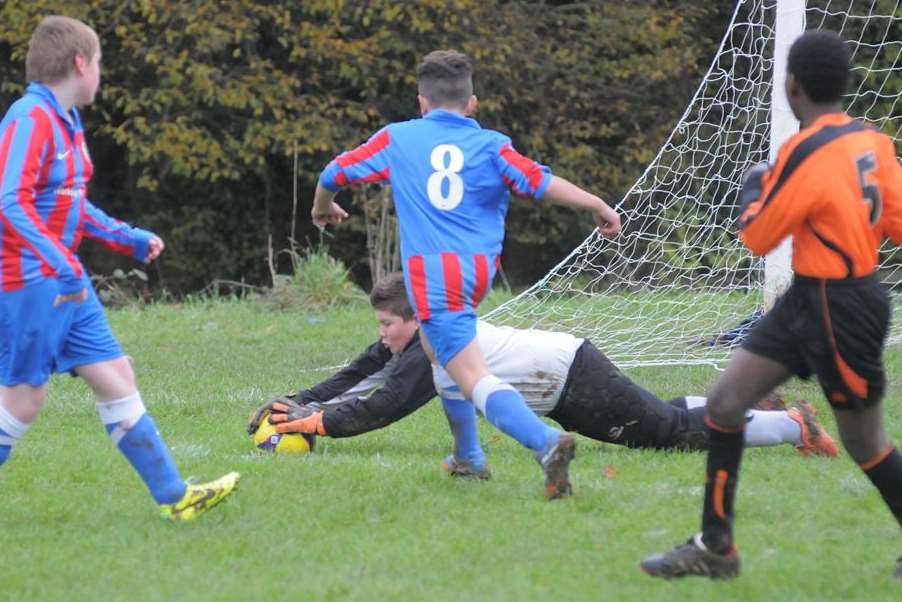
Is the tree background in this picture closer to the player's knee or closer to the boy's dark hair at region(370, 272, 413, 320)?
the boy's dark hair at region(370, 272, 413, 320)

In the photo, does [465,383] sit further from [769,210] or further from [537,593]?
[769,210]

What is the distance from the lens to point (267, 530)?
5090 millimetres

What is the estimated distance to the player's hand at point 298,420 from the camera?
654cm

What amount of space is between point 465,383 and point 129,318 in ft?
26.8

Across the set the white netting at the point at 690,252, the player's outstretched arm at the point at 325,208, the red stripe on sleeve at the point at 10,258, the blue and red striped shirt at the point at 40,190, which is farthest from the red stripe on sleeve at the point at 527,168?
the white netting at the point at 690,252

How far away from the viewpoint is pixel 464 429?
5.89 m

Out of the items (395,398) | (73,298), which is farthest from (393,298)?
(73,298)

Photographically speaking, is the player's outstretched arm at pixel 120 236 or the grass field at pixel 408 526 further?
the player's outstretched arm at pixel 120 236

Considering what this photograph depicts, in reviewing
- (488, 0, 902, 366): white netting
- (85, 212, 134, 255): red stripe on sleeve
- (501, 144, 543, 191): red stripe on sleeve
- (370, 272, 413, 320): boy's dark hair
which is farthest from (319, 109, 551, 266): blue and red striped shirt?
(488, 0, 902, 366): white netting

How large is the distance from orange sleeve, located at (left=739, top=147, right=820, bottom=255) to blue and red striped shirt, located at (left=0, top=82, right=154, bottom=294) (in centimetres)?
231

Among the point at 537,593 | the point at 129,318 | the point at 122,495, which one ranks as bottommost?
the point at 129,318

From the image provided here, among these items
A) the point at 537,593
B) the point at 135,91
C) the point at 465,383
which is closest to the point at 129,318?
the point at 135,91

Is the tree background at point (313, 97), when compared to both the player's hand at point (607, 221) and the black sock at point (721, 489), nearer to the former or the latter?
the player's hand at point (607, 221)

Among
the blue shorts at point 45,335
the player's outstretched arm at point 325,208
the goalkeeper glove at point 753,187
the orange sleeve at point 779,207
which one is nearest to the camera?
the orange sleeve at point 779,207
